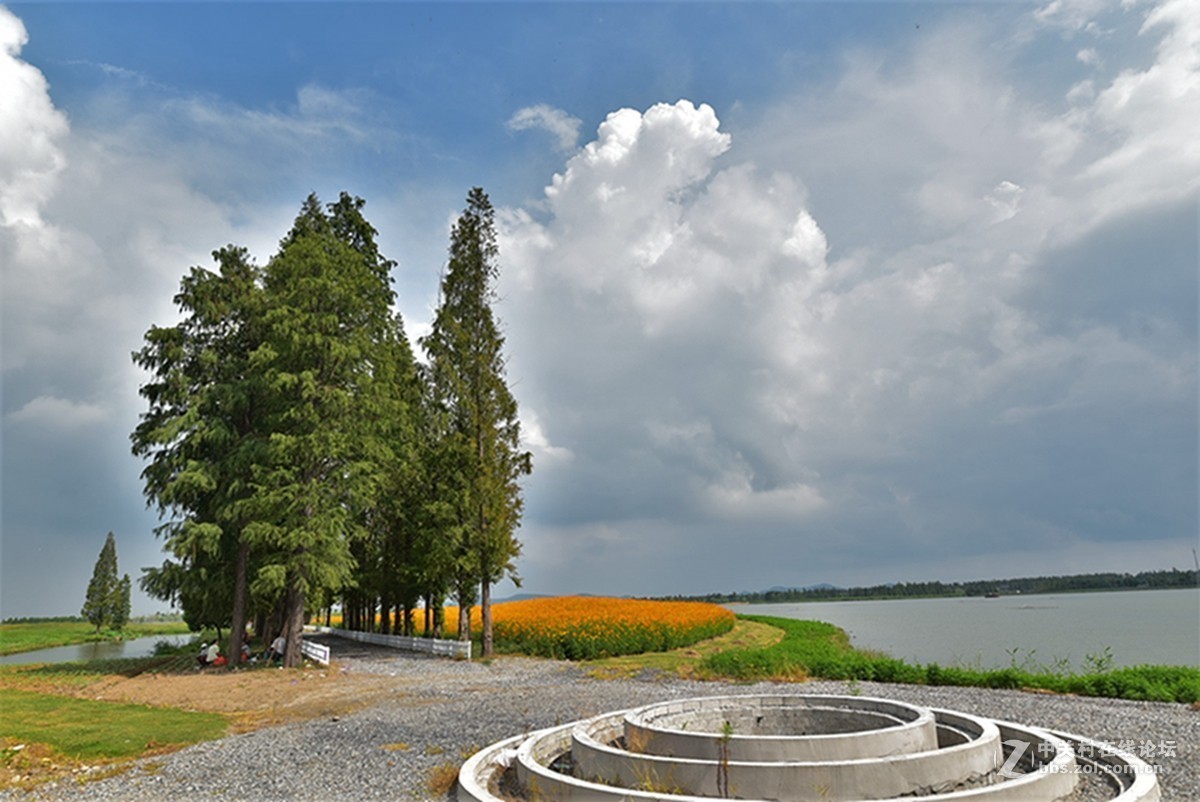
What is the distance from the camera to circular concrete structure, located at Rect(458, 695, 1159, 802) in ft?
24.0

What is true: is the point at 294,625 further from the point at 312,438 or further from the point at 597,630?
the point at 597,630

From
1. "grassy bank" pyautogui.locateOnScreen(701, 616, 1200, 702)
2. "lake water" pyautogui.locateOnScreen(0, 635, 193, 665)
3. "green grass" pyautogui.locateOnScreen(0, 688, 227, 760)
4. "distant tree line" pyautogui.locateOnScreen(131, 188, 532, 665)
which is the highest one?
"distant tree line" pyautogui.locateOnScreen(131, 188, 532, 665)

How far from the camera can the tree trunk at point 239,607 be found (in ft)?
77.5

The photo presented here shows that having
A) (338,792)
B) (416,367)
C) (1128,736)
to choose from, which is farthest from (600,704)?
(416,367)

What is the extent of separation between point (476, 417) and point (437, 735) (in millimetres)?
16031

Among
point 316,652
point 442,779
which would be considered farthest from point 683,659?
point 442,779

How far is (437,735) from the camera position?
485 inches

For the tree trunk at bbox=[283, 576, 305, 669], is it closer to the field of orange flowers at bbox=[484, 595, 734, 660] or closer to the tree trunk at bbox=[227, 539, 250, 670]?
the tree trunk at bbox=[227, 539, 250, 670]

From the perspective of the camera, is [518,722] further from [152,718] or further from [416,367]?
[416,367]

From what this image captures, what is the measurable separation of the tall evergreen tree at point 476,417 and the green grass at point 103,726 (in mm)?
11256

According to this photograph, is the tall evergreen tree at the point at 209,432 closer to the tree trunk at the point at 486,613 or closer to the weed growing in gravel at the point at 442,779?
the tree trunk at the point at 486,613

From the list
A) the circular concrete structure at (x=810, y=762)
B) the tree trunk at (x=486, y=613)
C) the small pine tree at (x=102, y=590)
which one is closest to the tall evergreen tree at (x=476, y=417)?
the tree trunk at (x=486, y=613)

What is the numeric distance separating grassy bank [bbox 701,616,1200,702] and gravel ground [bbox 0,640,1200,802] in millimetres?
539

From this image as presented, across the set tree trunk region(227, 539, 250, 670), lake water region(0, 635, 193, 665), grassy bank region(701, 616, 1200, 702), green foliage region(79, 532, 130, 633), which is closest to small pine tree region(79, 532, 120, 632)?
green foliage region(79, 532, 130, 633)
